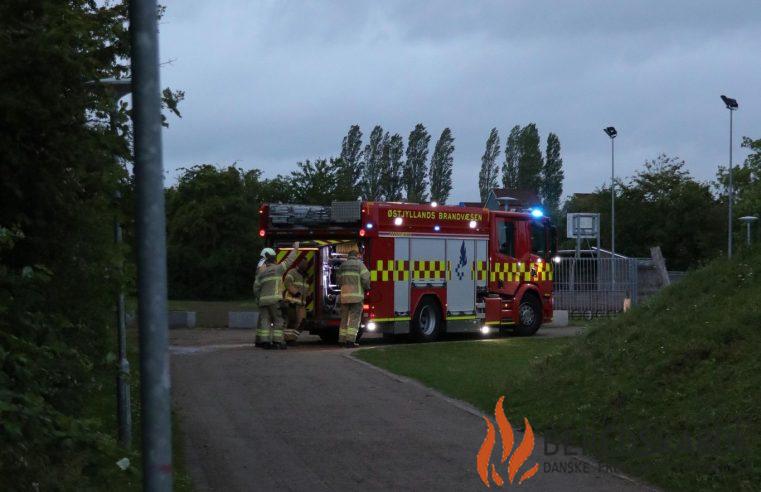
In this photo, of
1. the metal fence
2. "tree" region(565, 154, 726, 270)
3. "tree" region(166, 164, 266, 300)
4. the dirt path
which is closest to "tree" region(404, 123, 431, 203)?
"tree" region(565, 154, 726, 270)

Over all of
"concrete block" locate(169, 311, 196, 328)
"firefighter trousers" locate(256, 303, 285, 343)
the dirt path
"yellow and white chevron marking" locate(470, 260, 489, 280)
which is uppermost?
"yellow and white chevron marking" locate(470, 260, 489, 280)

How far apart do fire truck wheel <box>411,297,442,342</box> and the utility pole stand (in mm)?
18572

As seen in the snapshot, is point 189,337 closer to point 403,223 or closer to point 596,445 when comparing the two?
point 403,223

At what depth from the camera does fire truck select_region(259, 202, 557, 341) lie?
2106cm

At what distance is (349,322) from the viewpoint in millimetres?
20594

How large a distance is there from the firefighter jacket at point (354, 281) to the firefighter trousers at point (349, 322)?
398 millimetres

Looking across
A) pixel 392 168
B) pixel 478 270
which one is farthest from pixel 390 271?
pixel 392 168

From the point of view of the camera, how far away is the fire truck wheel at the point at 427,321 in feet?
74.0

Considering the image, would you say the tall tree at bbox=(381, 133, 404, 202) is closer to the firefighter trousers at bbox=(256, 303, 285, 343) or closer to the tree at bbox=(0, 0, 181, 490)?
the firefighter trousers at bbox=(256, 303, 285, 343)

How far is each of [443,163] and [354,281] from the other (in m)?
64.2

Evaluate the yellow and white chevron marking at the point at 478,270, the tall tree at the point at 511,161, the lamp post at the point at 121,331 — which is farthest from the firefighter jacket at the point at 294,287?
the tall tree at the point at 511,161

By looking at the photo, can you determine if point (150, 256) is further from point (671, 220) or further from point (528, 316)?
point (671, 220)

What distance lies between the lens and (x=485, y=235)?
24.1 m

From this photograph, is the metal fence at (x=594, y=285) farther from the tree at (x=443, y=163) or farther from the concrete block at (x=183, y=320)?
the tree at (x=443, y=163)
